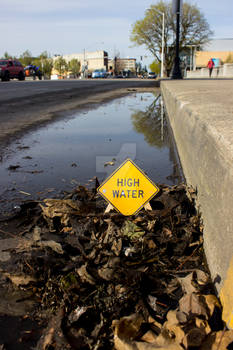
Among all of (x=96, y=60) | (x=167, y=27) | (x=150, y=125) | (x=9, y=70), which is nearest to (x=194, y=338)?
(x=150, y=125)

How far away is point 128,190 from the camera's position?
214 centimetres

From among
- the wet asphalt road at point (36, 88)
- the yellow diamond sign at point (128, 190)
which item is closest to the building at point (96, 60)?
the wet asphalt road at point (36, 88)

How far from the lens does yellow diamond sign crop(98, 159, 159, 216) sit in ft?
6.98

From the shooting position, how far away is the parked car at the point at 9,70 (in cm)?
2919

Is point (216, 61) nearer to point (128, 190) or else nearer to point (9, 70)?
point (9, 70)

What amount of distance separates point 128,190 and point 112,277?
71 centimetres

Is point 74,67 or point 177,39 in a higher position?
point 74,67

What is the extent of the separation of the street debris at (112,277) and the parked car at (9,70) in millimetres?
30121

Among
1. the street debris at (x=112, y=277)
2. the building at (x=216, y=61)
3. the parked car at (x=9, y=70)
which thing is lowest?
the street debris at (x=112, y=277)

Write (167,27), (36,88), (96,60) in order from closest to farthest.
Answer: (36,88), (167,27), (96,60)

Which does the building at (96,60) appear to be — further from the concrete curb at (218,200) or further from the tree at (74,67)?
the concrete curb at (218,200)

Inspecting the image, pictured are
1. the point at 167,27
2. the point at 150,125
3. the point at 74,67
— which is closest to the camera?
the point at 150,125

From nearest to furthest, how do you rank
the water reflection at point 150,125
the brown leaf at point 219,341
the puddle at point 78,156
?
1. the brown leaf at point 219,341
2. the puddle at point 78,156
3. the water reflection at point 150,125

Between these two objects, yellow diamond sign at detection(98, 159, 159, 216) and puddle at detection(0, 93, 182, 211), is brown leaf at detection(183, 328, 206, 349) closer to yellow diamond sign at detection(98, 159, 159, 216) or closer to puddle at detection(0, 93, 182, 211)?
yellow diamond sign at detection(98, 159, 159, 216)
